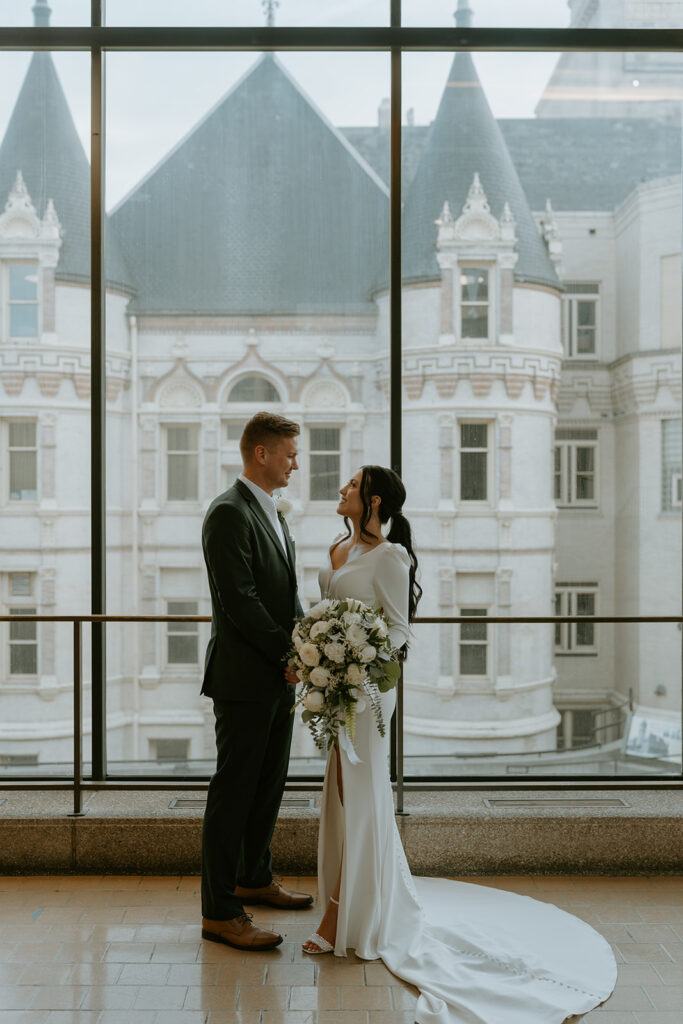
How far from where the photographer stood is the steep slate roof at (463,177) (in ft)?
14.0

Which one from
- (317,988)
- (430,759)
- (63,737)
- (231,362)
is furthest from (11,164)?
(317,988)

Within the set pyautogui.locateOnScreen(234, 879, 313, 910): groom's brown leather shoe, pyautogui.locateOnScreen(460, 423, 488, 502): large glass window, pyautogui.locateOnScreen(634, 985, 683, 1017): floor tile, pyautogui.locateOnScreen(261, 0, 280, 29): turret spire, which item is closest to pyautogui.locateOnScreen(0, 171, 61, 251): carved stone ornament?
pyautogui.locateOnScreen(261, 0, 280, 29): turret spire

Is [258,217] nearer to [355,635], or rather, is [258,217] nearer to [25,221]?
[25,221]

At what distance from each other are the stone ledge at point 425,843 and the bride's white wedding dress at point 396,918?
52cm

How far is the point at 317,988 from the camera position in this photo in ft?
8.87

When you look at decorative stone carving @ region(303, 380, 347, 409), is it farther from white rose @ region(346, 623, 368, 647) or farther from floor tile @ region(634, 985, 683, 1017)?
floor tile @ region(634, 985, 683, 1017)

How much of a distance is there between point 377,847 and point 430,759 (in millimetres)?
1431

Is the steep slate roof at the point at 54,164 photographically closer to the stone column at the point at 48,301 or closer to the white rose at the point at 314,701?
the stone column at the point at 48,301

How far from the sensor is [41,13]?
420 centimetres

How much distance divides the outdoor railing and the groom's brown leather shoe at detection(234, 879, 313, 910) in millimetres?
597

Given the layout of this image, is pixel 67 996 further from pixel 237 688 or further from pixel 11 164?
pixel 11 164

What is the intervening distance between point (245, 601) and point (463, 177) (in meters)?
2.50

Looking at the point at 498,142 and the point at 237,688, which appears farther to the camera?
the point at 498,142

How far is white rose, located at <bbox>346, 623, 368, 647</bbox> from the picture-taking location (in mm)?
2672
